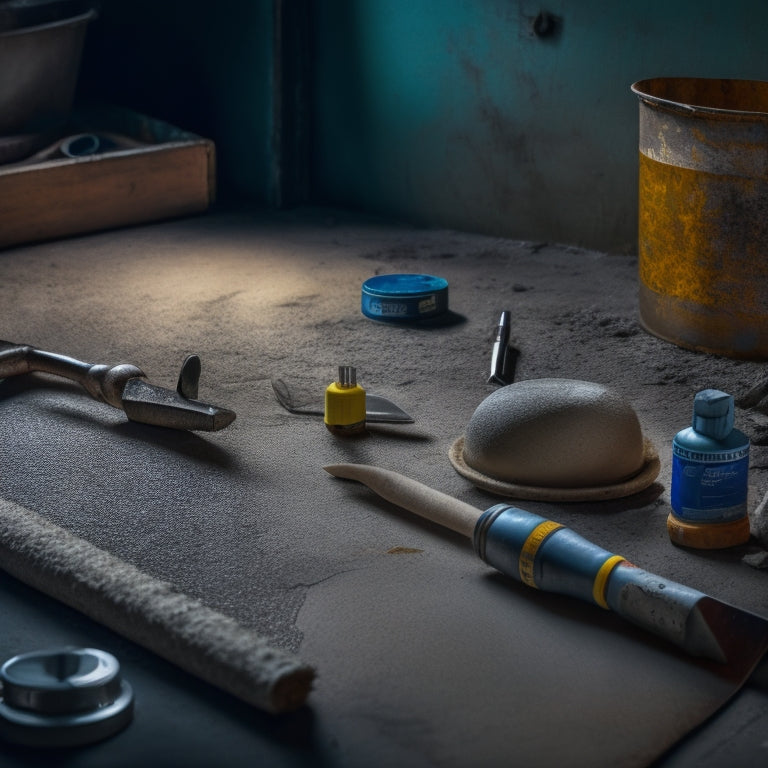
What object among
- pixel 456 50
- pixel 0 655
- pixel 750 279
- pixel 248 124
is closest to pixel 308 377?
pixel 750 279

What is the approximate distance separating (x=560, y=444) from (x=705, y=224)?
99cm

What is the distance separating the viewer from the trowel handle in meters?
Answer: 1.71

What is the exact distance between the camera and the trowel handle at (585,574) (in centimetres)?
171

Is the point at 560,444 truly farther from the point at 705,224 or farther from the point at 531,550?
the point at 705,224

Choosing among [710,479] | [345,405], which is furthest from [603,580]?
[345,405]

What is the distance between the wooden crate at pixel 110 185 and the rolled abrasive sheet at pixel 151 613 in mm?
2278

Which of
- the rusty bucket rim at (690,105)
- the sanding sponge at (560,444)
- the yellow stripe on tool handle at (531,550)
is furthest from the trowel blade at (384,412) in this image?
the rusty bucket rim at (690,105)

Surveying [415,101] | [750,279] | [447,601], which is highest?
[415,101]

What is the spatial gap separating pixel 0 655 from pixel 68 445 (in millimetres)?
830

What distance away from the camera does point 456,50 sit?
4.11 meters

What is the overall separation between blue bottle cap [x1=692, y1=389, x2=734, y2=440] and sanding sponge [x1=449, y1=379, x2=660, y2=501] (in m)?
0.27

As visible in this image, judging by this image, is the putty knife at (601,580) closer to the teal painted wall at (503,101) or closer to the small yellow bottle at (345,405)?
the small yellow bottle at (345,405)

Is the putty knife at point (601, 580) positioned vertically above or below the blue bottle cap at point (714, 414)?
below

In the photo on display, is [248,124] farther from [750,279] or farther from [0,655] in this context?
[0,655]
